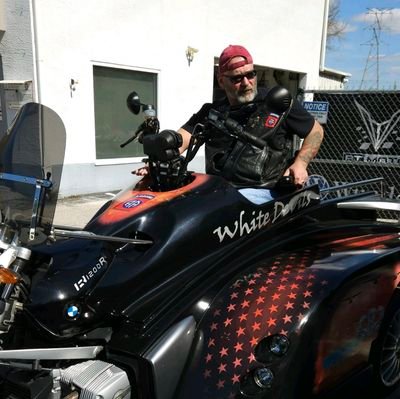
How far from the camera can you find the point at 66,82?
7.74 metres

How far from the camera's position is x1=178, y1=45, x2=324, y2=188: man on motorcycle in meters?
2.65

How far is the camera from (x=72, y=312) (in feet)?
6.25

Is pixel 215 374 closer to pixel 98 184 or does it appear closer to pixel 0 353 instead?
pixel 0 353

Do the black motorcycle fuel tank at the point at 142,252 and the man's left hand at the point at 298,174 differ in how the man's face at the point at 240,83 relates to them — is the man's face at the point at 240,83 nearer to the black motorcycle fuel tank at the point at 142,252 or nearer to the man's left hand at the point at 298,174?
the man's left hand at the point at 298,174

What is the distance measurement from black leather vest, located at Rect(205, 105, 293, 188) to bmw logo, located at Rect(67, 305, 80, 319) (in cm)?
117

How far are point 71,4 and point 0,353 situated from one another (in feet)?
23.3

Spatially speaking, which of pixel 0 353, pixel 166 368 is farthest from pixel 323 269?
pixel 0 353

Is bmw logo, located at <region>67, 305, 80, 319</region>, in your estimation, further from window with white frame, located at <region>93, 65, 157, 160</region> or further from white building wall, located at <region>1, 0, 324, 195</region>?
window with white frame, located at <region>93, 65, 157, 160</region>

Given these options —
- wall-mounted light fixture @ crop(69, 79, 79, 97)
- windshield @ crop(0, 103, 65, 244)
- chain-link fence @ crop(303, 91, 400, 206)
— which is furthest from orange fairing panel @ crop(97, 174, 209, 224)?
wall-mounted light fixture @ crop(69, 79, 79, 97)

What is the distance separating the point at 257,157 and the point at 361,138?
4.04 m

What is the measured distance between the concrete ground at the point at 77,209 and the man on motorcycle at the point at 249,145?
3653mm

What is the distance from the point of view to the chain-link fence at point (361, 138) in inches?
236

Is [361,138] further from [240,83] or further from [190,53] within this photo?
[190,53]

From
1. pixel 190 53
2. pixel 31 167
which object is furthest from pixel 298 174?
pixel 190 53
